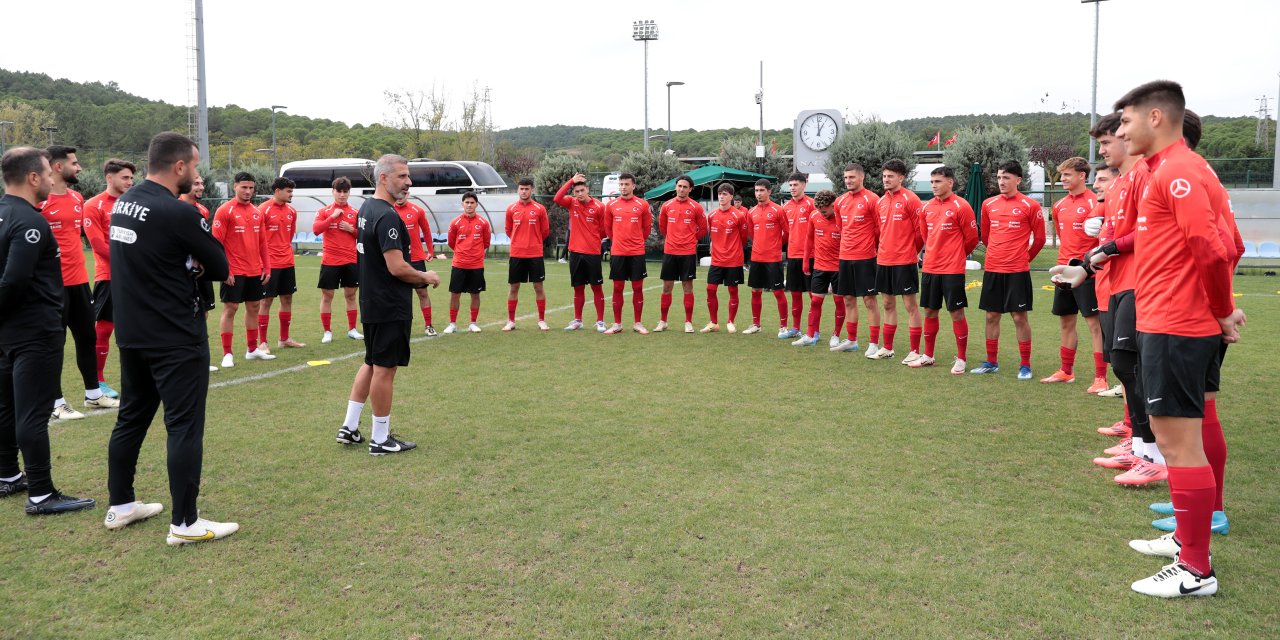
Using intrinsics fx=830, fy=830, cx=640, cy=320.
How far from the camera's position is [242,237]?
9.30 metres

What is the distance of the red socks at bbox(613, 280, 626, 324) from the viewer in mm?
11633

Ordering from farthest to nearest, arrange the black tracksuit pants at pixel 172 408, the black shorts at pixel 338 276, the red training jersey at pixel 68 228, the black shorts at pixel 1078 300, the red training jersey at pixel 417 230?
the red training jersey at pixel 417 230 → the black shorts at pixel 338 276 → the black shorts at pixel 1078 300 → the red training jersey at pixel 68 228 → the black tracksuit pants at pixel 172 408

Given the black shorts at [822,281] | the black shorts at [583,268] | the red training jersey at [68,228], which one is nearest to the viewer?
the red training jersey at [68,228]

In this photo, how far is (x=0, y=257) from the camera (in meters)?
4.68

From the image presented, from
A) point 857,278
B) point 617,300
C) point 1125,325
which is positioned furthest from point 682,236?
point 1125,325

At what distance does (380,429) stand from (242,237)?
15.5 ft

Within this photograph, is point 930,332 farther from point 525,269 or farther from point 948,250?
point 525,269

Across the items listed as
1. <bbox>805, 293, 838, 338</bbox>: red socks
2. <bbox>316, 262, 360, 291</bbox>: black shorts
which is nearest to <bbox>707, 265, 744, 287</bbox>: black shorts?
<bbox>805, 293, 838, 338</bbox>: red socks

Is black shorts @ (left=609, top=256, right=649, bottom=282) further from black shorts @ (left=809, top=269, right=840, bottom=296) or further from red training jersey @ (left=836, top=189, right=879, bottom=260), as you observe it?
red training jersey @ (left=836, top=189, right=879, bottom=260)

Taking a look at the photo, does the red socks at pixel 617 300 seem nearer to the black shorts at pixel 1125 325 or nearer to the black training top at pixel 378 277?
the black training top at pixel 378 277

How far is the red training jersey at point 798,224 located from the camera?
36.6 feet

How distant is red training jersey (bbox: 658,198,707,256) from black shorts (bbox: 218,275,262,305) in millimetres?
5293

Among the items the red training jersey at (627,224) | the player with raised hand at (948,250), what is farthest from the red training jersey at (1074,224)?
the red training jersey at (627,224)

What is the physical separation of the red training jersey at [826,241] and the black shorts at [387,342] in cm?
611
